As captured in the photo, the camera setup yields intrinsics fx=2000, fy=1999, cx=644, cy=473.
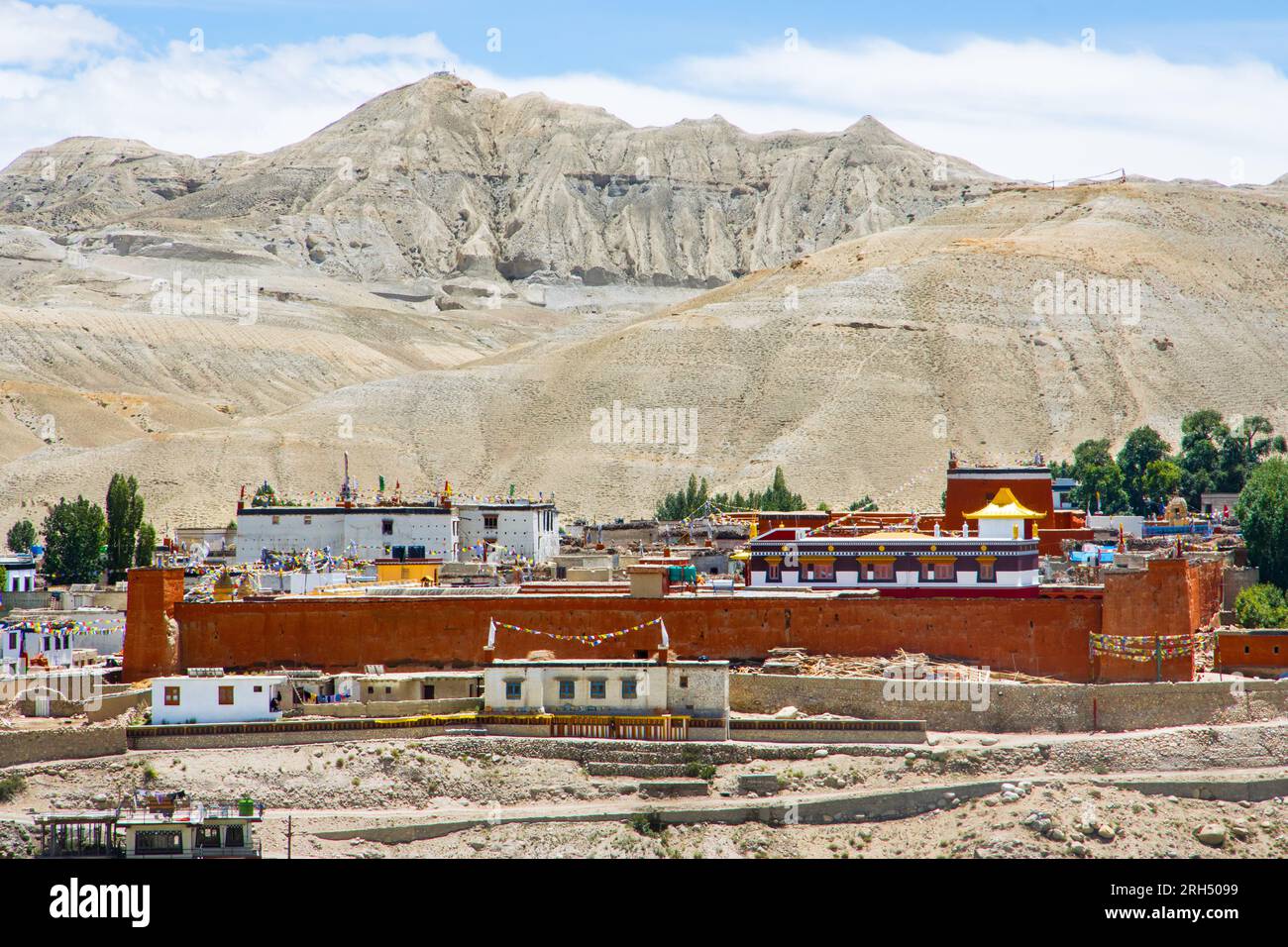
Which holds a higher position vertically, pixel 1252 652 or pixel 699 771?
pixel 1252 652

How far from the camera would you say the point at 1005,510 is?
59656 millimetres

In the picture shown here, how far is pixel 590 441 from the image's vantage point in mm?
125125

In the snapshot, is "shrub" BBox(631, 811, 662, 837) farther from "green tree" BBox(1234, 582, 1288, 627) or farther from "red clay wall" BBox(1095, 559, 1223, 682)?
"green tree" BBox(1234, 582, 1288, 627)

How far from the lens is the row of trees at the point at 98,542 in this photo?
254 ft

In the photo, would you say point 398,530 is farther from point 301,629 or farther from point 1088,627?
point 1088,627

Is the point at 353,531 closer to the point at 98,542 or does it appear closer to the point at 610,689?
the point at 98,542

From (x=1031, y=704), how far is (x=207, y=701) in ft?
65.5

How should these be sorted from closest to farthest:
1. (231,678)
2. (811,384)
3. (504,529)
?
1. (231,678)
2. (504,529)
3. (811,384)

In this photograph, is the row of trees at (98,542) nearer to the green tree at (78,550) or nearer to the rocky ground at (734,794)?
the green tree at (78,550)

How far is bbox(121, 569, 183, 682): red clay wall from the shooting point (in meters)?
51.6

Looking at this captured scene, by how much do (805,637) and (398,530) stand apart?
2247cm

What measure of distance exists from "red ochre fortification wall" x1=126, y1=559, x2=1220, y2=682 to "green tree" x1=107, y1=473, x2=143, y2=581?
25372 millimetres

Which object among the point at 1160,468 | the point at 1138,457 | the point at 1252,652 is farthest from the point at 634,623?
the point at 1138,457
